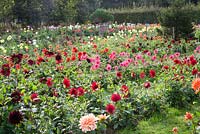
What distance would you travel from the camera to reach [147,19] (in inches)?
1014

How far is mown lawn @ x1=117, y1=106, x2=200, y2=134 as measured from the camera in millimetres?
4199

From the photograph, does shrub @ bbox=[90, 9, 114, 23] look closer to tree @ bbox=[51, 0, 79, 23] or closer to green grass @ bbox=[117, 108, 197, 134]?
tree @ bbox=[51, 0, 79, 23]

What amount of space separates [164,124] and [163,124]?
1cm

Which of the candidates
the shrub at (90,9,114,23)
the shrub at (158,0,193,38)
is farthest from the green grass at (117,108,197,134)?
the shrub at (90,9,114,23)

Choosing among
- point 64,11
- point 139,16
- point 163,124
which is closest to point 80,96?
point 163,124

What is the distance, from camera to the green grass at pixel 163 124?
13.8ft

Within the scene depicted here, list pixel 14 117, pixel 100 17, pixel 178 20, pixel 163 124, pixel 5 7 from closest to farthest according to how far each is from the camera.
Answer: pixel 14 117, pixel 163 124, pixel 178 20, pixel 5 7, pixel 100 17

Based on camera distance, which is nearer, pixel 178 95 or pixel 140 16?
pixel 178 95

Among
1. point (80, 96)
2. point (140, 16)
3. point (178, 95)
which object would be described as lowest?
point (140, 16)

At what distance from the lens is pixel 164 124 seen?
4.44 m

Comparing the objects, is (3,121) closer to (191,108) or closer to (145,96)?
(145,96)

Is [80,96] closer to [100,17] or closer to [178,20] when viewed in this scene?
[178,20]

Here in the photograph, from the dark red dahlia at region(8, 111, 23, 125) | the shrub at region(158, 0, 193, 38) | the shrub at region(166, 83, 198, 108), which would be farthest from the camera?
the shrub at region(158, 0, 193, 38)

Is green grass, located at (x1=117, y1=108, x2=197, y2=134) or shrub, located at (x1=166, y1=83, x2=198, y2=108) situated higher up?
shrub, located at (x1=166, y1=83, x2=198, y2=108)
